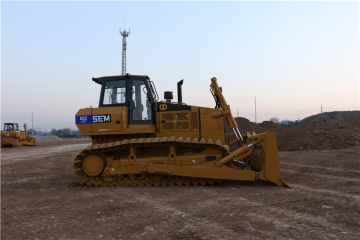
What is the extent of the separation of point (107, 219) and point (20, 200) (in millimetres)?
2908

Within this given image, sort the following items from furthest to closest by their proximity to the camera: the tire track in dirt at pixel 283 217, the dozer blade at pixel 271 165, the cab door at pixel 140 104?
1. the cab door at pixel 140 104
2. the dozer blade at pixel 271 165
3. the tire track in dirt at pixel 283 217

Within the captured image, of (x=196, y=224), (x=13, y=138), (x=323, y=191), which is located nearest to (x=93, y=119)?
(x=196, y=224)

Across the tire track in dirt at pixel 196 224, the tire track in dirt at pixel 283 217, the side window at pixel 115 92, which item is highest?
the side window at pixel 115 92

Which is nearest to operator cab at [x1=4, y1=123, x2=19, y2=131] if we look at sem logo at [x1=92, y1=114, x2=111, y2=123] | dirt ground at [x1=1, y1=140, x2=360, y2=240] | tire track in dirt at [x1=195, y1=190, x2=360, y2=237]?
dirt ground at [x1=1, y1=140, x2=360, y2=240]

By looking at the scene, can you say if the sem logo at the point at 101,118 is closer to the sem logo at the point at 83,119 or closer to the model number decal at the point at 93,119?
the model number decal at the point at 93,119

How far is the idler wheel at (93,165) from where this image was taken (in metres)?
7.26

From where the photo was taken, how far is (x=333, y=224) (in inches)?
160

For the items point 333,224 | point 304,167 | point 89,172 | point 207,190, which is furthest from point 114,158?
point 304,167

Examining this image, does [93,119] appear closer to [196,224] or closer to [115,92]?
[115,92]

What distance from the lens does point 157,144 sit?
7020 mm

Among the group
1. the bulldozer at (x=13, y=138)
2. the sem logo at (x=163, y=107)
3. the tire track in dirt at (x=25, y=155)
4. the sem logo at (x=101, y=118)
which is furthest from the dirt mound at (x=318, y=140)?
the bulldozer at (x=13, y=138)

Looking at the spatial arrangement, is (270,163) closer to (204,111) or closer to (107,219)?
(204,111)

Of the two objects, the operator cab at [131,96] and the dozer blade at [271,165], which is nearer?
the dozer blade at [271,165]

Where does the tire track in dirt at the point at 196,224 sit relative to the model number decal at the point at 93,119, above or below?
below
